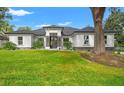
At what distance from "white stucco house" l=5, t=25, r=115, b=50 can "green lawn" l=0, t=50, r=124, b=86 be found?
15271 mm

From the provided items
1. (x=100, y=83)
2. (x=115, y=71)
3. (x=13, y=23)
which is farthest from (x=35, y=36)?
(x=100, y=83)

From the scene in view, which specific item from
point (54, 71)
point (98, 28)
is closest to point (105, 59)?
point (98, 28)

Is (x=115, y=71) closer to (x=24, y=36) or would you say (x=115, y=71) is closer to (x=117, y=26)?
(x=24, y=36)

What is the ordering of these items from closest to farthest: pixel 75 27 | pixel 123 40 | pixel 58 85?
pixel 58 85
pixel 75 27
pixel 123 40

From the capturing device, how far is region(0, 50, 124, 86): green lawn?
1082cm

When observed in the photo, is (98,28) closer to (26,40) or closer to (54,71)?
(54,71)

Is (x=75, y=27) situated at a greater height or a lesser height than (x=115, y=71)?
greater

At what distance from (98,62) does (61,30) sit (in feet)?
55.9

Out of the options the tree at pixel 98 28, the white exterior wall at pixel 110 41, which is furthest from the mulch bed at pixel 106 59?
the white exterior wall at pixel 110 41

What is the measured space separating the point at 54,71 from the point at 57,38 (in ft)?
64.7

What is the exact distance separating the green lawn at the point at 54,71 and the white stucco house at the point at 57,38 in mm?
15271

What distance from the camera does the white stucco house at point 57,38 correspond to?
3161cm

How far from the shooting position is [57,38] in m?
32.2
